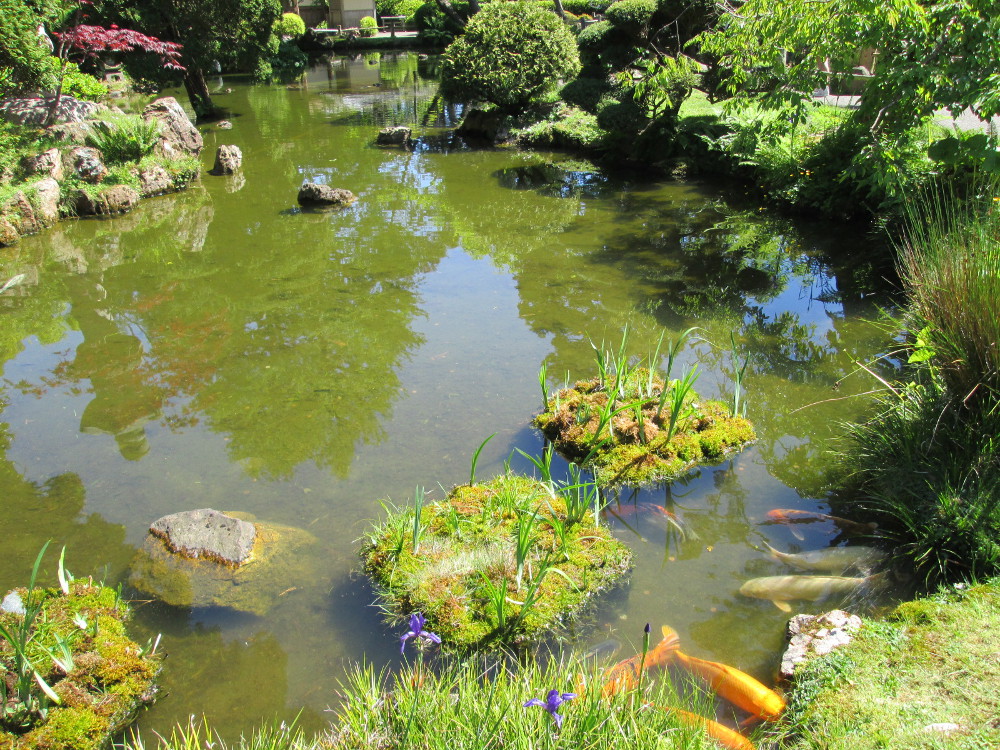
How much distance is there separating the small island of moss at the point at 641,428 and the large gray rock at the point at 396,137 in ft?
35.0

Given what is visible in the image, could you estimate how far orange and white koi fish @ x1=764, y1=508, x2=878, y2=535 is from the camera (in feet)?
13.4

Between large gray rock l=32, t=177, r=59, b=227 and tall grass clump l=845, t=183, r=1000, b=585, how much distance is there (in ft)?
35.1

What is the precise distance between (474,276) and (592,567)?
16.4ft

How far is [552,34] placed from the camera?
579 inches

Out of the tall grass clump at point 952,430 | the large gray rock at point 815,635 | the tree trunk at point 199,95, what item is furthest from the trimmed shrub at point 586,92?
the large gray rock at point 815,635

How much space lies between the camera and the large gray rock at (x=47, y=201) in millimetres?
9859

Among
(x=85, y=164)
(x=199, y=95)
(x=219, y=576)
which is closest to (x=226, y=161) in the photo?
(x=85, y=164)

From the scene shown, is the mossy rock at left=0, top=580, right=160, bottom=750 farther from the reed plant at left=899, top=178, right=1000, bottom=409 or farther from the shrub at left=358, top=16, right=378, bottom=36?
the shrub at left=358, top=16, right=378, bottom=36

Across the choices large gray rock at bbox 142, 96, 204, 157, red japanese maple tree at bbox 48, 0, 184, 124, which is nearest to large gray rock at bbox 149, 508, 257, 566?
large gray rock at bbox 142, 96, 204, 157

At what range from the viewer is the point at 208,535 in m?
4.07

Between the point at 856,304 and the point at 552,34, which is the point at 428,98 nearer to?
the point at 552,34

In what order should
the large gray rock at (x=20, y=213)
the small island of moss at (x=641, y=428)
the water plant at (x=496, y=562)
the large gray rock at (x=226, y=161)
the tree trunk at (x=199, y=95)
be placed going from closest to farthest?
the water plant at (x=496, y=562), the small island of moss at (x=641, y=428), the large gray rock at (x=20, y=213), the large gray rock at (x=226, y=161), the tree trunk at (x=199, y=95)

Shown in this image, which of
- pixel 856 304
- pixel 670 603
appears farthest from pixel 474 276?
pixel 670 603

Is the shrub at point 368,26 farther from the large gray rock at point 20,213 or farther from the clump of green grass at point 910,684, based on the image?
the clump of green grass at point 910,684
